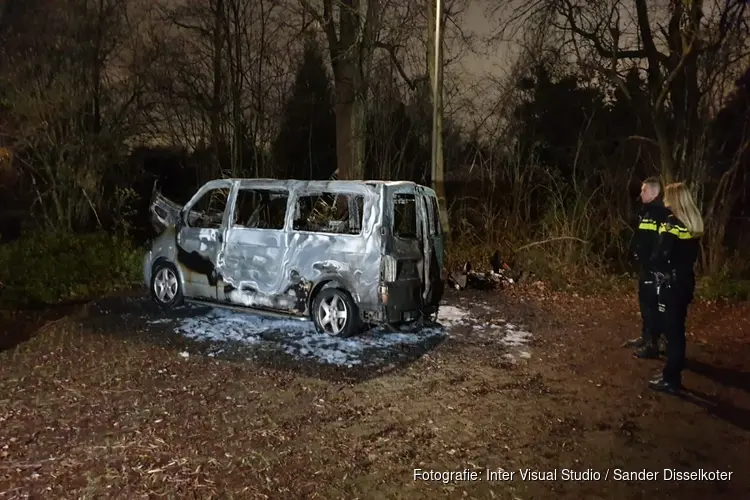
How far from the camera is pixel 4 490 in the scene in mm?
4047

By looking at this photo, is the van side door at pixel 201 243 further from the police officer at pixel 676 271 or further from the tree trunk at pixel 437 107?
the police officer at pixel 676 271

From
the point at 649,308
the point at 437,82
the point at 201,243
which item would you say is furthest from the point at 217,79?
the point at 649,308

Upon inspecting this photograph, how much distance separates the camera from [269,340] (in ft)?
25.1

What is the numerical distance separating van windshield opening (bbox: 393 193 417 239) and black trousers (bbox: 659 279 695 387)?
297 cm

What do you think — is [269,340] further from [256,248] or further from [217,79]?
[217,79]

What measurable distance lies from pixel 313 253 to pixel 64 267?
5.71 meters

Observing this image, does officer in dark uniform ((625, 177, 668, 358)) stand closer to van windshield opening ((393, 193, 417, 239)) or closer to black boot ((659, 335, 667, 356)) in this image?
black boot ((659, 335, 667, 356))

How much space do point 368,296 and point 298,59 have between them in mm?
14474

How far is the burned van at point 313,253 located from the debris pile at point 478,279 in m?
3.22

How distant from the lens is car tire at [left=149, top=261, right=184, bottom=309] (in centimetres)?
907

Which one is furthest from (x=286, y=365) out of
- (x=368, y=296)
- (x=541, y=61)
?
(x=541, y=61)

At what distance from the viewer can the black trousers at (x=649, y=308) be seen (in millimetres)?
6841

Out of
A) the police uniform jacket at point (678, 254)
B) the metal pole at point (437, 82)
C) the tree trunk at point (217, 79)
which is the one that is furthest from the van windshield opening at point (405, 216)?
the tree trunk at point (217, 79)

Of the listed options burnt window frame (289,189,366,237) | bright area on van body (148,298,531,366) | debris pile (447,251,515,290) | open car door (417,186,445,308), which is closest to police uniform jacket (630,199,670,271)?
bright area on van body (148,298,531,366)
